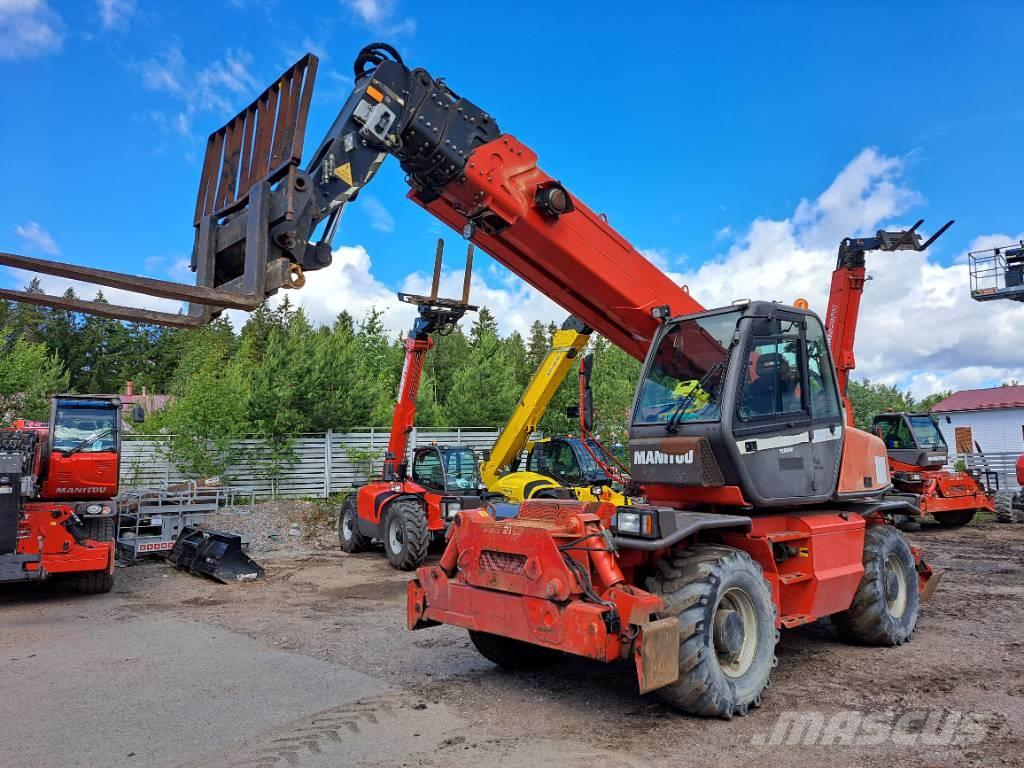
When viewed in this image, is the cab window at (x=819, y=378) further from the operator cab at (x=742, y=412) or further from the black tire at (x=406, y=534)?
the black tire at (x=406, y=534)

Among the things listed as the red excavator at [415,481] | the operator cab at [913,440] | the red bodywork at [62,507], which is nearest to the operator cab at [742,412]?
the red excavator at [415,481]

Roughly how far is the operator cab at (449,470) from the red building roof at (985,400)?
30167mm

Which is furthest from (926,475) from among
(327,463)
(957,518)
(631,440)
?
(327,463)

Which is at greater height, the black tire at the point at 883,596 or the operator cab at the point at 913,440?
the operator cab at the point at 913,440

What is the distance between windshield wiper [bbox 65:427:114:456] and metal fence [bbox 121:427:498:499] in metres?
7.04

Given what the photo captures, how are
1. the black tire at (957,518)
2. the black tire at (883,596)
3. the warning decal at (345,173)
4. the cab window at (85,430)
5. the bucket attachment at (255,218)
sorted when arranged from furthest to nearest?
the black tire at (957,518) < the cab window at (85,430) < the black tire at (883,596) < the warning decal at (345,173) < the bucket attachment at (255,218)

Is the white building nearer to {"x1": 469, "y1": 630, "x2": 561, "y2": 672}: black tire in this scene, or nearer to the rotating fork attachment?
the rotating fork attachment

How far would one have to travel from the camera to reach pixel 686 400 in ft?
18.9

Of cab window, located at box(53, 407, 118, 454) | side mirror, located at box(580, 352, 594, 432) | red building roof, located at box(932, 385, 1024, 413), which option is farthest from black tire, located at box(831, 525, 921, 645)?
red building roof, located at box(932, 385, 1024, 413)

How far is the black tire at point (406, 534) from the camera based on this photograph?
460 inches

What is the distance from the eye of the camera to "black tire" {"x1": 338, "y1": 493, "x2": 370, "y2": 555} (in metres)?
14.0

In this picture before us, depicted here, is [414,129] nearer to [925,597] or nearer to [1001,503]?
[925,597]

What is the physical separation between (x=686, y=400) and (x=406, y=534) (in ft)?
23.0

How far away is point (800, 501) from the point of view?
584 cm
